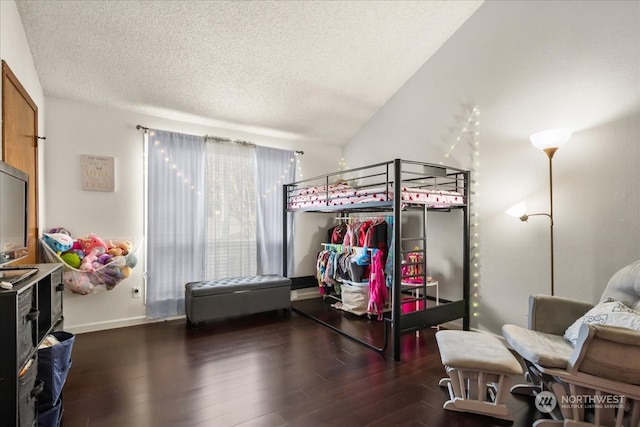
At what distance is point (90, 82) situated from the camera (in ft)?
10.1

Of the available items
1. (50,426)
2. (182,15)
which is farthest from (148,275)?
(182,15)

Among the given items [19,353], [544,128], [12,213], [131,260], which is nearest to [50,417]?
[19,353]

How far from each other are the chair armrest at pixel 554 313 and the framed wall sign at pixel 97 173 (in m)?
4.20

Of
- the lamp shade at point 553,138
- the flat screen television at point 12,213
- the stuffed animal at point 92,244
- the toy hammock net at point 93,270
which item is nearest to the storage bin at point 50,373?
the flat screen television at point 12,213

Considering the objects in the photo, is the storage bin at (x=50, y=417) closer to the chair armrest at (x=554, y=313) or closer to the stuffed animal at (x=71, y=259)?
the stuffed animal at (x=71, y=259)

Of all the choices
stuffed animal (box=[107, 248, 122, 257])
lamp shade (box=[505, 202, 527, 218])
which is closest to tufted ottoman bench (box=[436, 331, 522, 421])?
lamp shade (box=[505, 202, 527, 218])

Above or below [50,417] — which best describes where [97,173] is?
above

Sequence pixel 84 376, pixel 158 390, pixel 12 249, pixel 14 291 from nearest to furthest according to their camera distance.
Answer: pixel 14 291 < pixel 12 249 < pixel 158 390 < pixel 84 376

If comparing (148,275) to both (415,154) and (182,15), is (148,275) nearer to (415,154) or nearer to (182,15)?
(182,15)

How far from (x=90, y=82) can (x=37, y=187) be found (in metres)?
1.14

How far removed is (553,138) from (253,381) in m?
2.96

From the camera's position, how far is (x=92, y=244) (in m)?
3.12

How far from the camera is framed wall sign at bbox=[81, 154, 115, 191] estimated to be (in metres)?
3.31

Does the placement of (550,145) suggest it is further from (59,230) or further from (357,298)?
(59,230)
